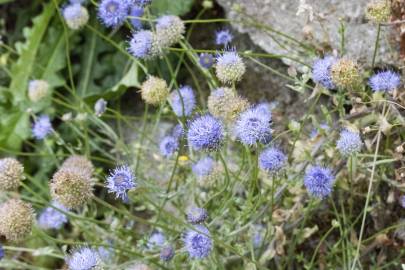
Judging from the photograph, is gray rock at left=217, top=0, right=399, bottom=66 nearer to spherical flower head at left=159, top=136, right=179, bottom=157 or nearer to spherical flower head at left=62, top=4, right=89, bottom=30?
spherical flower head at left=159, top=136, right=179, bottom=157

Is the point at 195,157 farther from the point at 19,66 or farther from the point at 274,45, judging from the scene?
the point at 19,66

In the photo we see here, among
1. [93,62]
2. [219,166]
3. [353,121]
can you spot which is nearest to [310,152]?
[353,121]

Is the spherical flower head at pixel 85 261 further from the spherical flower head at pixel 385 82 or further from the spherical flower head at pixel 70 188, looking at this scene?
the spherical flower head at pixel 385 82

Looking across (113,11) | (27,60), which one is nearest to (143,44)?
(113,11)

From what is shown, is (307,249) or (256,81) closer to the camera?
(307,249)

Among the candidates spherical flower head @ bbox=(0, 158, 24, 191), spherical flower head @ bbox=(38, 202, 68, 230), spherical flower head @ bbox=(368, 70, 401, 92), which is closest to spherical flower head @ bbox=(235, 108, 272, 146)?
spherical flower head @ bbox=(368, 70, 401, 92)

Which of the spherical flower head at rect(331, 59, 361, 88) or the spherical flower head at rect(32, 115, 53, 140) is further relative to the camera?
the spherical flower head at rect(32, 115, 53, 140)

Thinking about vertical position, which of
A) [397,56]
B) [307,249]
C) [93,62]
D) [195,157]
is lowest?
[307,249]

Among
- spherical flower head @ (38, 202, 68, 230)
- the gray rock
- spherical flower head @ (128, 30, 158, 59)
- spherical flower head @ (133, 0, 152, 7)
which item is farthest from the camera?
spherical flower head @ (38, 202, 68, 230)
